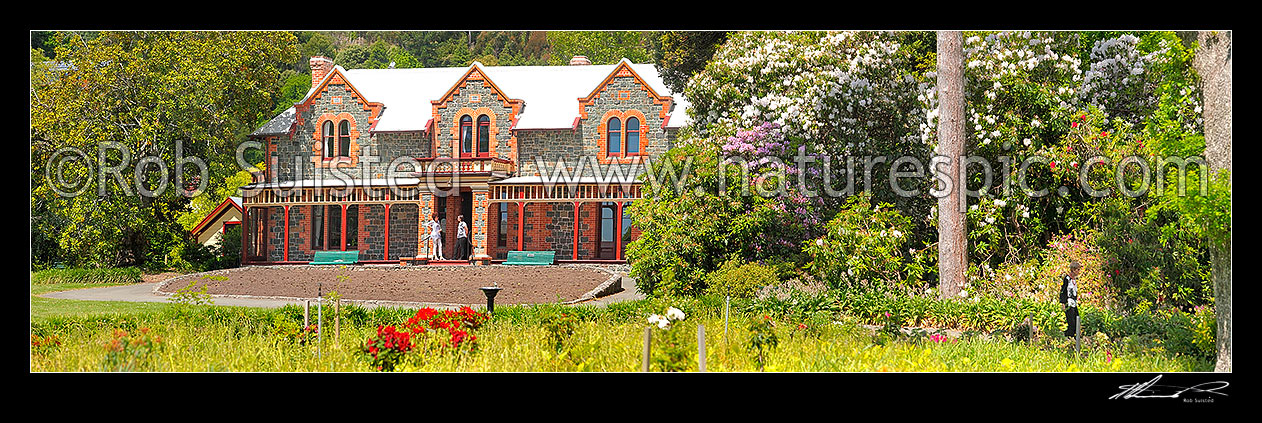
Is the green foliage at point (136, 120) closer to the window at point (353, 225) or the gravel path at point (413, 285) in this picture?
the gravel path at point (413, 285)

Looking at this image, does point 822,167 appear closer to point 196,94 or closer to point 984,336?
point 984,336

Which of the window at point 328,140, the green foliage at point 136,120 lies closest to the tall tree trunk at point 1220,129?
the window at point 328,140

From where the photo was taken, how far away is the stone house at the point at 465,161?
50.3 feet

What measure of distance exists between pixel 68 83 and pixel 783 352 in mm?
15577

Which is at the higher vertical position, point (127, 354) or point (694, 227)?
point (694, 227)

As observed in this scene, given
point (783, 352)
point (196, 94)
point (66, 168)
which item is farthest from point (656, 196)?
point (66, 168)

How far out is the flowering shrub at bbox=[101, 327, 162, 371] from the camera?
9.23 meters

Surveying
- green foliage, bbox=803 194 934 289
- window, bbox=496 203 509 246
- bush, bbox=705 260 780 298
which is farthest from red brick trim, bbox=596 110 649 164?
green foliage, bbox=803 194 934 289

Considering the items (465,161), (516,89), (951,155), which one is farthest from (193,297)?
(951,155)

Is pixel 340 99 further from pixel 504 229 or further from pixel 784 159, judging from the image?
pixel 784 159

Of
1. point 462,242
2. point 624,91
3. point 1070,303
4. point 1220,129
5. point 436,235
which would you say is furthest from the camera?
point 624,91

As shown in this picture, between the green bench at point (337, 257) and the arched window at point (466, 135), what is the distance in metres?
2.59

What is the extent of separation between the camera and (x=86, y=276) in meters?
17.2
